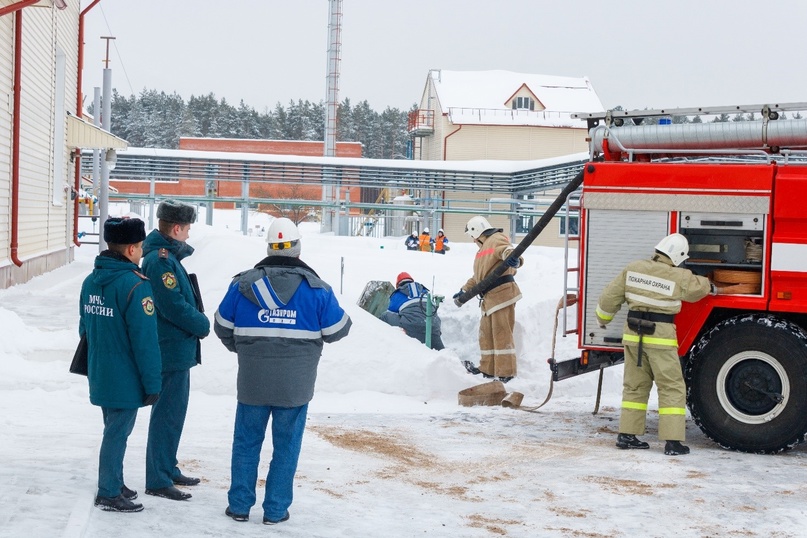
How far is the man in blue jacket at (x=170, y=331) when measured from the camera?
5926mm

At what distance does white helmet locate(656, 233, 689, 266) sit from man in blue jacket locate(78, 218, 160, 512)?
423 cm

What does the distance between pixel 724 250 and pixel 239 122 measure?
99.2 meters

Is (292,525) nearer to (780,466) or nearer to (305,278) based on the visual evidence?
(305,278)

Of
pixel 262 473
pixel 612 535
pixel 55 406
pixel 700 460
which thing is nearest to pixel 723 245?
pixel 700 460

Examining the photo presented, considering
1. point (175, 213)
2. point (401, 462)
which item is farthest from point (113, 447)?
point (401, 462)

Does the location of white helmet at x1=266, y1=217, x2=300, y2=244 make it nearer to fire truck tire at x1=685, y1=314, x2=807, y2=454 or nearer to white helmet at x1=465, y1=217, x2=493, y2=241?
fire truck tire at x1=685, y1=314, x2=807, y2=454

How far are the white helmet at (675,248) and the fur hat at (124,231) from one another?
4.24m

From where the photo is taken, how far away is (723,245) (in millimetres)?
8422

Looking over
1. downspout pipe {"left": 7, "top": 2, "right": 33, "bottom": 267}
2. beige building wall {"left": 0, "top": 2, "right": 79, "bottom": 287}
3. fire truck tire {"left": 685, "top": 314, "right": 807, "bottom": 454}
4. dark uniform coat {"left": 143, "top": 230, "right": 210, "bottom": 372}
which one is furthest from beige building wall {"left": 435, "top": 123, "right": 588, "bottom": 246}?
dark uniform coat {"left": 143, "top": 230, "right": 210, "bottom": 372}

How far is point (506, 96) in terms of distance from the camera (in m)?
55.7

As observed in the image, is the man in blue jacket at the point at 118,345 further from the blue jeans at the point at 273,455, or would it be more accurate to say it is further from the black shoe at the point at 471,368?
the black shoe at the point at 471,368

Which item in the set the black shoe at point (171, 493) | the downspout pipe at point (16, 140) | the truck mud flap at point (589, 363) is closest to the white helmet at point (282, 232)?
the black shoe at point (171, 493)

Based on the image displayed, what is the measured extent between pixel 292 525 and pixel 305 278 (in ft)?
4.39

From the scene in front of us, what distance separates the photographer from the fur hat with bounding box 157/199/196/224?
6.06 metres
